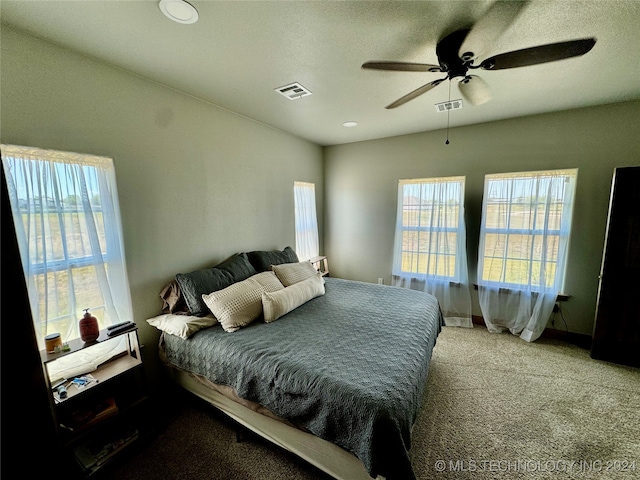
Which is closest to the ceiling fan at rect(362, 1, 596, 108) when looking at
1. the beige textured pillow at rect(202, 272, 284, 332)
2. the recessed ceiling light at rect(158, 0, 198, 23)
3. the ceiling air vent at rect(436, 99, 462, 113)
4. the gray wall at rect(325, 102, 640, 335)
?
the ceiling air vent at rect(436, 99, 462, 113)

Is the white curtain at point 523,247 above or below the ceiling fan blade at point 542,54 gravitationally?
below

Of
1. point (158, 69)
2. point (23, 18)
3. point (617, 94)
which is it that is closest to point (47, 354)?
point (23, 18)

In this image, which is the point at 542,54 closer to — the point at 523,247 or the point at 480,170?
the point at 480,170

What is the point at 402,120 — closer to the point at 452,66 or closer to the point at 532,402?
the point at 452,66

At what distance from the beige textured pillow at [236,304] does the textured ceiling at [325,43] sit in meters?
1.69

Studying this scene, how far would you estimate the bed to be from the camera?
4.00 feet

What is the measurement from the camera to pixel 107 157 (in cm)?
180

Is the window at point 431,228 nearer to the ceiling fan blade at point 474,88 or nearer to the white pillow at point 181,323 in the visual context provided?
the ceiling fan blade at point 474,88

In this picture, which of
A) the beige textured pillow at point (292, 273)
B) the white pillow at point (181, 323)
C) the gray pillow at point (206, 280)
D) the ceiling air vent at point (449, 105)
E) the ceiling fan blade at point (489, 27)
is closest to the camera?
the ceiling fan blade at point (489, 27)

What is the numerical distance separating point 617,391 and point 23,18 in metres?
4.85

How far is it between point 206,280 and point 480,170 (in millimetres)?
3432

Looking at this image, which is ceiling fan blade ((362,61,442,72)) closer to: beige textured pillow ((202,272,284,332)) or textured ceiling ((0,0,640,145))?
textured ceiling ((0,0,640,145))

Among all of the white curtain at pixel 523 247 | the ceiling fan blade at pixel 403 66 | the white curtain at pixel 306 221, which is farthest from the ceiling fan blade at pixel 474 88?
the white curtain at pixel 306 221

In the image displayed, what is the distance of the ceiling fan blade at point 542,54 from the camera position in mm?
1184
